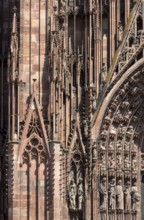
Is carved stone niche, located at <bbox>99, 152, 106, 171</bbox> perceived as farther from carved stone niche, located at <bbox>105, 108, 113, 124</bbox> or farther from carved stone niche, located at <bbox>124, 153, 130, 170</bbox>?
carved stone niche, located at <bbox>105, 108, 113, 124</bbox>

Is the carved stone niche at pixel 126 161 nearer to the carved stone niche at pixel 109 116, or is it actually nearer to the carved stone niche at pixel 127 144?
the carved stone niche at pixel 127 144

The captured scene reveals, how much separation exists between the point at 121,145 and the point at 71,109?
163cm

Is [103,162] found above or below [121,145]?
below

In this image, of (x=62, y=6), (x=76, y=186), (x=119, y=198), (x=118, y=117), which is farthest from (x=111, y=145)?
(x=62, y=6)

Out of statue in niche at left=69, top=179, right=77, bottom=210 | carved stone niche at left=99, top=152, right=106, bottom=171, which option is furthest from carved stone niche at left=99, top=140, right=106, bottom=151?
statue in niche at left=69, top=179, right=77, bottom=210

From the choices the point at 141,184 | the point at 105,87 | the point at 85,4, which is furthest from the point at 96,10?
the point at 141,184

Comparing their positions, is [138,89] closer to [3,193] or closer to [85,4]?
[85,4]

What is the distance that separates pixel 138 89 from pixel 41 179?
375 cm

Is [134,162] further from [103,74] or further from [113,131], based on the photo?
[103,74]

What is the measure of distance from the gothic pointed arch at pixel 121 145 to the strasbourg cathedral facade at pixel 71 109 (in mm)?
26

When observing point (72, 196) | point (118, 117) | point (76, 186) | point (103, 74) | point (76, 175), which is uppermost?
point (103, 74)

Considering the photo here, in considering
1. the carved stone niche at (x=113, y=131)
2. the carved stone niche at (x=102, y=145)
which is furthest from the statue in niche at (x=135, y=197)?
the carved stone niche at (x=113, y=131)

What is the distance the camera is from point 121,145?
24.8 m

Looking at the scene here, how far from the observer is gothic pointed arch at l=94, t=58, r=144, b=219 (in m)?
24.5
